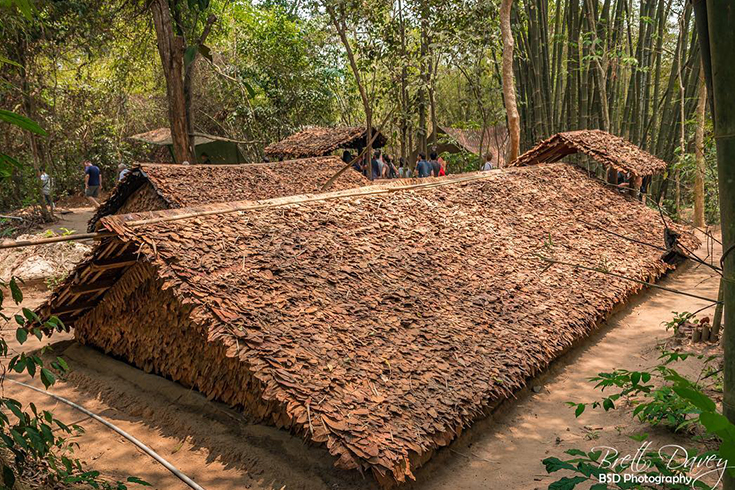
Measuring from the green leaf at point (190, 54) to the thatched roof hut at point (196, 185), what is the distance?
10.5 ft

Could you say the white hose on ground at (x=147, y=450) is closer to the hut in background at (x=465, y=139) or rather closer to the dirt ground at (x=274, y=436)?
the dirt ground at (x=274, y=436)

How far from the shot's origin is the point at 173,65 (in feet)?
33.8

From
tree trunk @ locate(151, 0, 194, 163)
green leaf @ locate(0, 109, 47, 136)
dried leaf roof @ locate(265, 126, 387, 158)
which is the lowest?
green leaf @ locate(0, 109, 47, 136)

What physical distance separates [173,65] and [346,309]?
869 centimetres

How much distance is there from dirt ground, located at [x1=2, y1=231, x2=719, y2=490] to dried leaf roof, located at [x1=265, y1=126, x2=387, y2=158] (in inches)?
421

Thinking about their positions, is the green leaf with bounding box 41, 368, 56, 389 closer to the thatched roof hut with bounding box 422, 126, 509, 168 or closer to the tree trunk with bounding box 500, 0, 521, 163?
the tree trunk with bounding box 500, 0, 521, 163

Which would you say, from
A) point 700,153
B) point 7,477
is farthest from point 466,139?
point 7,477

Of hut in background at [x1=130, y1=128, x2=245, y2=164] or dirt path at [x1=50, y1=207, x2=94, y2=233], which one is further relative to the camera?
hut in background at [x1=130, y1=128, x2=245, y2=164]

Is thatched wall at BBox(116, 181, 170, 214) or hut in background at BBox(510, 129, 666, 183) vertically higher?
hut in background at BBox(510, 129, 666, 183)

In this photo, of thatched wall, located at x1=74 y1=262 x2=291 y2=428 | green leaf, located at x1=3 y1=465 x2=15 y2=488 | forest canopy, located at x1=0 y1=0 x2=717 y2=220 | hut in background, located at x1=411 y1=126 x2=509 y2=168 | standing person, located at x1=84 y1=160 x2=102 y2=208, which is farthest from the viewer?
hut in background, located at x1=411 y1=126 x2=509 y2=168

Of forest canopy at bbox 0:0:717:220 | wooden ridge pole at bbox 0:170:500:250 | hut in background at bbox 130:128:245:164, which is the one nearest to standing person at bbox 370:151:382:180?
forest canopy at bbox 0:0:717:220

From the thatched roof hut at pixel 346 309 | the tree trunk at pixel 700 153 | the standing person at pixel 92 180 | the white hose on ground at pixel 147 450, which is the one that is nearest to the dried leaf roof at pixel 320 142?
the standing person at pixel 92 180

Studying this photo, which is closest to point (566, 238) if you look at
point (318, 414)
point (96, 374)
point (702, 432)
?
point (702, 432)

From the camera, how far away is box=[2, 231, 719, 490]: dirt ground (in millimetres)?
2951
